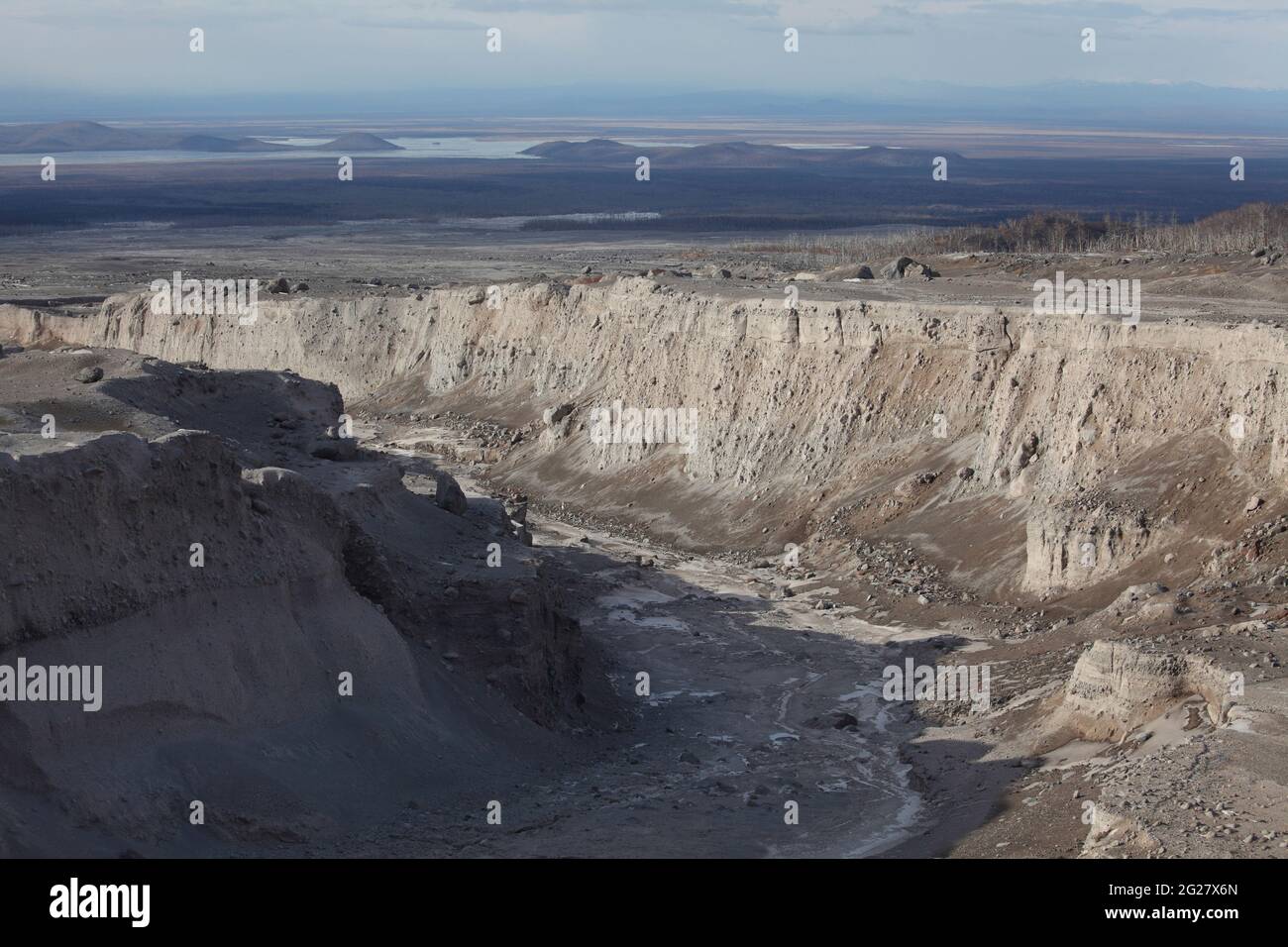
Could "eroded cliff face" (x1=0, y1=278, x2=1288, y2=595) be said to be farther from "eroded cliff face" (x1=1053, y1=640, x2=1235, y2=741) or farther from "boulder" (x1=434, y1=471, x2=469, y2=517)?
"boulder" (x1=434, y1=471, x2=469, y2=517)

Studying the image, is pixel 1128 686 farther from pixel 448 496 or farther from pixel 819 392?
pixel 819 392

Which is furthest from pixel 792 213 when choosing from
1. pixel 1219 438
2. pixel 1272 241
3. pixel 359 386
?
pixel 1219 438

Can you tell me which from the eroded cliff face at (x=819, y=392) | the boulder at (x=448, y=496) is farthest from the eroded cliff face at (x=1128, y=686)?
the boulder at (x=448, y=496)

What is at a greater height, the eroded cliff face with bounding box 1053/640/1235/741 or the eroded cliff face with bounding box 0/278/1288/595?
the eroded cliff face with bounding box 0/278/1288/595

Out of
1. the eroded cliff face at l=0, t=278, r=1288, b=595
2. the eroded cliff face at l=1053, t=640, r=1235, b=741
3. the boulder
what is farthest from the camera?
the eroded cliff face at l=0, t=278, r=1288, b=595

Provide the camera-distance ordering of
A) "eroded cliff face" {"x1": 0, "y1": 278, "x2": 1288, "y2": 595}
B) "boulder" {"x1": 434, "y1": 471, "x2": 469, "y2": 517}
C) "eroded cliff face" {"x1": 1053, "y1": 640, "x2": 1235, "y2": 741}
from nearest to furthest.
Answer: "eroded cliff face" {"x1": 1053, "y1": 640, "x2": 1235, "y2": 741} → "boulder" {"x1": 434, "y1": 471, "x2": 469, "y2": 517} → "eroded cliff face" {"x1": 0, "y1": 278, "x2": 1288, "y2": 595}

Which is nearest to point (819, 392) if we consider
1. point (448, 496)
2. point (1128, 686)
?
point (448, 496)

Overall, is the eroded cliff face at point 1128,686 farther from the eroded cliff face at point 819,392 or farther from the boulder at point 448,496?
the boulder at point 448,496

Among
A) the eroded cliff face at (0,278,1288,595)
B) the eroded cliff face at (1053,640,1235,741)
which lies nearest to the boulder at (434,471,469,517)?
the eroded cliff face at (1053,640,1235,741)
